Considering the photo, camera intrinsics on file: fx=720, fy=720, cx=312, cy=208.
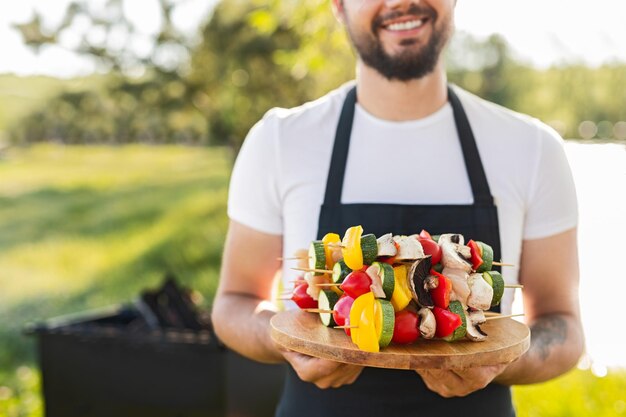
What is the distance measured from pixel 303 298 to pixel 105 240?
9511 mm

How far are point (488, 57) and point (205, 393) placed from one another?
9.78m

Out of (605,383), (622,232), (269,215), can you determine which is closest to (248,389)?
(269,215)

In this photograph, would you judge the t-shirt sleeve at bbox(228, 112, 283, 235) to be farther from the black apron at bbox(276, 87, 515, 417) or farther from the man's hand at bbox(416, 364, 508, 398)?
the man's hand at bbox(416, 364, 508, 398)

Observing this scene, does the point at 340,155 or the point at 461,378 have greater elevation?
the point at 340,155

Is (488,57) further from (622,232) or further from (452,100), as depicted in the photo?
(452,100)

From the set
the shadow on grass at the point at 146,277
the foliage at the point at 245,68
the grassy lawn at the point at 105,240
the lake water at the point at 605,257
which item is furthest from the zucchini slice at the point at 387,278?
the shadow on grass at the point at 146,277

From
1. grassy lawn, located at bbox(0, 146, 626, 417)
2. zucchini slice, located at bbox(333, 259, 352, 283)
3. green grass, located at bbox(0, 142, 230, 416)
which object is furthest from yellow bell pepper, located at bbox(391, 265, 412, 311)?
green grass, located at bbox(0, 142, 230, 416)

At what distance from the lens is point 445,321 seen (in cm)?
145

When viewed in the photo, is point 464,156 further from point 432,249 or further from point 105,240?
point 105,240

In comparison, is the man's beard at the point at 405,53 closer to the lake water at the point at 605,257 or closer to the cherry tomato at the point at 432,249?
the cherry tomato at the point at 432,249

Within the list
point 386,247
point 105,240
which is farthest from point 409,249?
point 105,240

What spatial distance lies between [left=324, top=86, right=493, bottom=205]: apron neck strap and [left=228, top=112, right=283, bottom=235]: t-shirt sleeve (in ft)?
0.55

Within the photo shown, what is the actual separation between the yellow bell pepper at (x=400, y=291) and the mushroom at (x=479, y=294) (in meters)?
0.14

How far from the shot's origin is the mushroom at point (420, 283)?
1.50 meters
